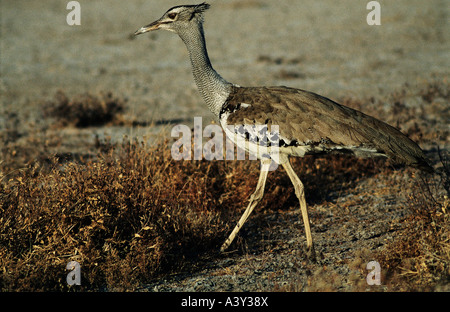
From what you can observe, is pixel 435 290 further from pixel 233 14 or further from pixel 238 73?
pixel 233 14

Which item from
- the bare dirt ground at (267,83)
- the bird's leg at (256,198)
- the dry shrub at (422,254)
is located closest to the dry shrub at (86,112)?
the bare dirt ground at (267,83)

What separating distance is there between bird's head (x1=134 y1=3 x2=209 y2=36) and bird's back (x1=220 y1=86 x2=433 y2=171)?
890mm

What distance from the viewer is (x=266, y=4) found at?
20.3m

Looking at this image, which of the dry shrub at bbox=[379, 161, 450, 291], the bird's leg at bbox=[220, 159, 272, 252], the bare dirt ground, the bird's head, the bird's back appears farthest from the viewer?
the bird's head

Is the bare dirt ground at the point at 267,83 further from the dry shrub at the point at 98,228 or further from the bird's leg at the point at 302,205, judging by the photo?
the dry shrub at the point at 98,228

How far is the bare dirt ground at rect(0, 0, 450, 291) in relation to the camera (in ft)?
14.8

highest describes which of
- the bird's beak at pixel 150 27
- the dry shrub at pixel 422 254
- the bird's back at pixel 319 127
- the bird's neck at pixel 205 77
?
the bird's beak at pixel 150 27

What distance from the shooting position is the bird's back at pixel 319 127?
431 cm

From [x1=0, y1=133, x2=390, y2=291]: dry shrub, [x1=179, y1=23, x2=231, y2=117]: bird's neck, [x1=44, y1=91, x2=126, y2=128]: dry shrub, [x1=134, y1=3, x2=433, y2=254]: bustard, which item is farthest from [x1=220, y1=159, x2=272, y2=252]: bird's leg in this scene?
[x1=44, y1=91, x2=126, y2=128]: dry shrub

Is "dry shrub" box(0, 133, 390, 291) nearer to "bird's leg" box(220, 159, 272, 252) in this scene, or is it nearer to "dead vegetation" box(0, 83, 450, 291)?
"dead vegetation" box(0, 83, 450, 291)

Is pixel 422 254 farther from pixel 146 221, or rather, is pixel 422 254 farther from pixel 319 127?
pixel 146 221

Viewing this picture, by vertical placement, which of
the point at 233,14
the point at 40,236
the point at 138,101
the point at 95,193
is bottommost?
the point at 40,236

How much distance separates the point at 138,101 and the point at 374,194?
5.66 metres
